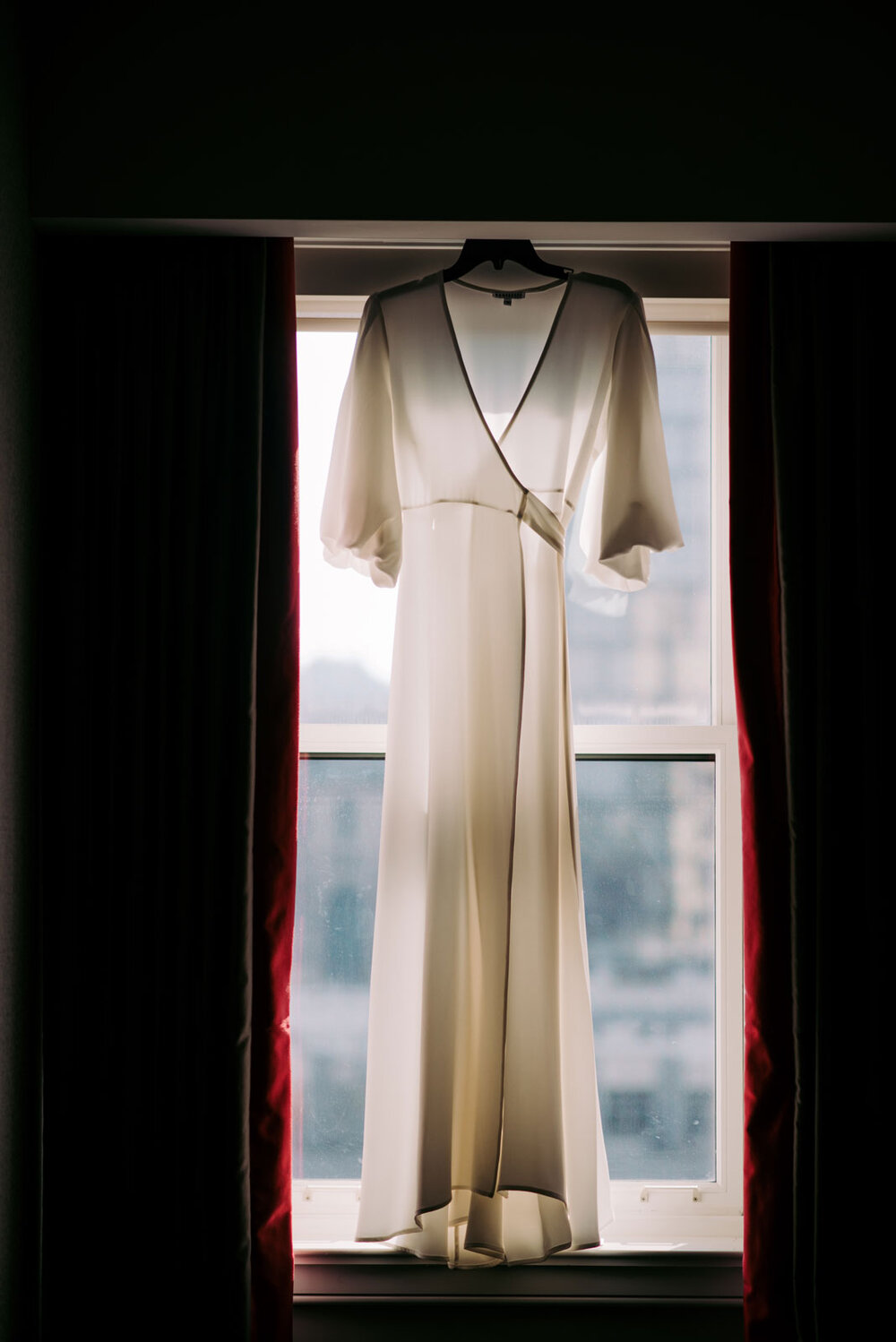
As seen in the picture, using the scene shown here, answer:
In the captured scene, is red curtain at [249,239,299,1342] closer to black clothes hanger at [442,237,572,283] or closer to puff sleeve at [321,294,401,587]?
puff sleeve at [321,294,401,587]

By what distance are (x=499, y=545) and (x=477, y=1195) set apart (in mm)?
1041

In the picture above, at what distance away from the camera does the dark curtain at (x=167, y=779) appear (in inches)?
58.9

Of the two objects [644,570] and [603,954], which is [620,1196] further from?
[644,570]

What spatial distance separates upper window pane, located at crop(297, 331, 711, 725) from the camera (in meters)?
1.74

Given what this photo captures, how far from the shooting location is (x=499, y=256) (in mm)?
1599

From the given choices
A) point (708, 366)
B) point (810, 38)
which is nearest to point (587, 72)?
point (810, 38)

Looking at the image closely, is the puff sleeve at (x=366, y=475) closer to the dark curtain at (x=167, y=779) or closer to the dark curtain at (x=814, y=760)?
the dark curtain at (x=167, y=779)

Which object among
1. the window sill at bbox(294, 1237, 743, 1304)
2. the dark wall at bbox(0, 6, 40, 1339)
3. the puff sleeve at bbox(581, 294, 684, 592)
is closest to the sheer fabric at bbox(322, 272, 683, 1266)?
the puff sleeve at bbox(581, 294, 684, 592)

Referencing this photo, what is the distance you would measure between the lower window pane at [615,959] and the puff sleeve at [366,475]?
1.29 feet

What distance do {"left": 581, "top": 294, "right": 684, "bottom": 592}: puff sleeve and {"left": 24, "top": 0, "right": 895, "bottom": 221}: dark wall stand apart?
0.23 m

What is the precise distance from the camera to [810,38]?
61.2 inches

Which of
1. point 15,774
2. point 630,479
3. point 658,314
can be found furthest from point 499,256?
point 15,774

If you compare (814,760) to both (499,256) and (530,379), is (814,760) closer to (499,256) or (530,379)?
(530,379)

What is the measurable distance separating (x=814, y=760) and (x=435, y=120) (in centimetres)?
122
